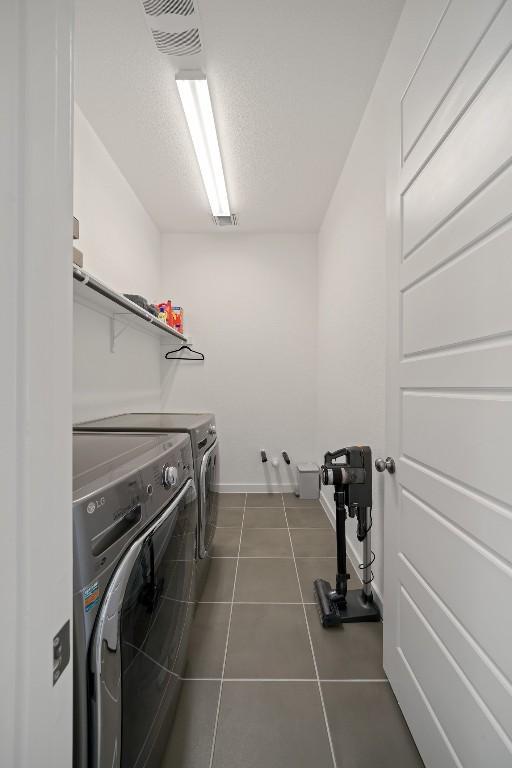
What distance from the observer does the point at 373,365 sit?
76.2 inches

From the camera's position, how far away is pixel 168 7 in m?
1.42

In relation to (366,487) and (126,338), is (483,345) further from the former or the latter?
(126,338)

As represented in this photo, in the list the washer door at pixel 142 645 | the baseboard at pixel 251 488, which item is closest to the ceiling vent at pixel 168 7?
the washer door at pixel 142 645

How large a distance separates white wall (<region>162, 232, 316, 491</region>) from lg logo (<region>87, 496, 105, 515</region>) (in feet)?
9.84

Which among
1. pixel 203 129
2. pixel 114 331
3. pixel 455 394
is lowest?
pixel 455 394

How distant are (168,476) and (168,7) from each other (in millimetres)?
1909

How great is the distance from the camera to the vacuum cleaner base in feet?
5.48

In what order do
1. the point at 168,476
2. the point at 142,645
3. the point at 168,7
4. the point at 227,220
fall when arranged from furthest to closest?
the point at 227,220, the point at 168,7, the point at 168,476, the point at 142,645

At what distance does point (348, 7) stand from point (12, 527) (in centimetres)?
222

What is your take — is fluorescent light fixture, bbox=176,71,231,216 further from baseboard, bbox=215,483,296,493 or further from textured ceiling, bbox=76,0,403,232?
baseboard, bbox=215,483,296,493

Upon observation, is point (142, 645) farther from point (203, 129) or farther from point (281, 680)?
point (203, 129)

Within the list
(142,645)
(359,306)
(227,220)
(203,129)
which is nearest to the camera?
(142,645)

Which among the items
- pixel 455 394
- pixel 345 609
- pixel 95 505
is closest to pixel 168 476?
pixel 95 505

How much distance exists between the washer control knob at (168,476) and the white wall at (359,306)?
3.71 feet
